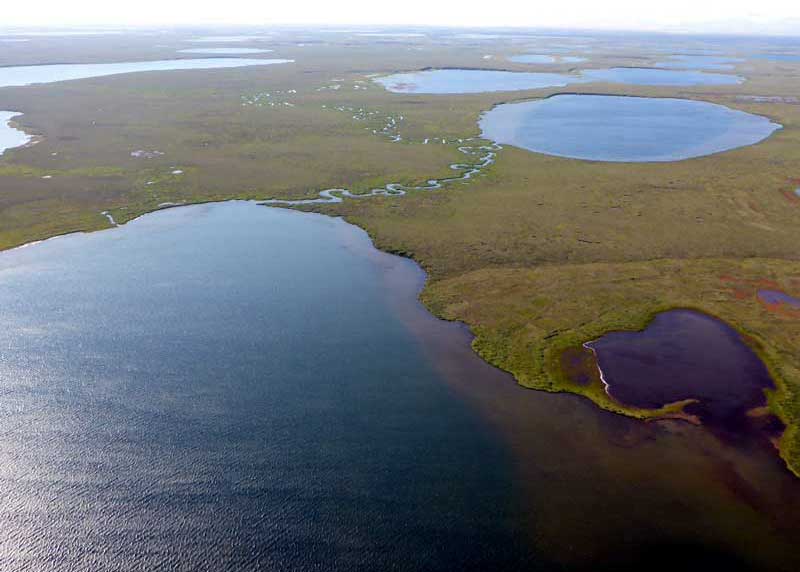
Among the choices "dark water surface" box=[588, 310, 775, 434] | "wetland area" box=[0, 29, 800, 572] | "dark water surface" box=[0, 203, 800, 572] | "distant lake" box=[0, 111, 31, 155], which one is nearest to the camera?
"dark water surface" box=[0, 203, 800, 572]

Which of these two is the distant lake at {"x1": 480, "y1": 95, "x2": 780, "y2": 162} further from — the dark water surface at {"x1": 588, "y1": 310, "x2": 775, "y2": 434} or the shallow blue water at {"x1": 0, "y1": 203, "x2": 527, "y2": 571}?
the shallow blue water at {"x1": 0, "y1": 203, "x2": 527, "y2": 571}

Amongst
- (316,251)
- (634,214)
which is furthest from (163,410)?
(634,214)

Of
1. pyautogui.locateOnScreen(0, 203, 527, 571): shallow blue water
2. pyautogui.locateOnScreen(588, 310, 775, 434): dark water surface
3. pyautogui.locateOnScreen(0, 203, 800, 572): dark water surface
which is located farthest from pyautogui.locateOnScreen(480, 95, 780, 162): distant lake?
pyautogui.locateOnScreen(0, 203, 800, 572): dark water surface

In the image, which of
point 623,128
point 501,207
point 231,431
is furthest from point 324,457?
point 623,128

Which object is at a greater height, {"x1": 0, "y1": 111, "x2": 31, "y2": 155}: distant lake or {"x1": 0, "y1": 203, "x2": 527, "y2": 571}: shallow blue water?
{"x1": 0, "y1": 111, "x2": 31, "y2": 155}: distant lake

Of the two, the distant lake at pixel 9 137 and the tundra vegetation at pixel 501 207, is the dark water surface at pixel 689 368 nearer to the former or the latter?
the tundra vegetation at pixel 501 207

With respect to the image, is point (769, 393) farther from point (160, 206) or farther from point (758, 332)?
point (160, 206)
